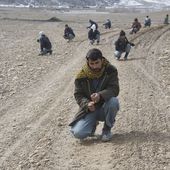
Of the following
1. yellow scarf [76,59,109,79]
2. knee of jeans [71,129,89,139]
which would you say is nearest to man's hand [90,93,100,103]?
yellow scarf [76,59,109,79]

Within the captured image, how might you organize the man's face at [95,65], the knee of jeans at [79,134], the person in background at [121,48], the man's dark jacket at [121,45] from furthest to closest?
the man's dark jacket at [121,45] < the person in background at [121,48] < the knee of jeans at [79,134] < the man's face at [95,65]

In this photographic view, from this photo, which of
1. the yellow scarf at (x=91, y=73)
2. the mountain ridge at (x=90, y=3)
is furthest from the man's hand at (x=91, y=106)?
the mountain ridge at (x=90, y=3)

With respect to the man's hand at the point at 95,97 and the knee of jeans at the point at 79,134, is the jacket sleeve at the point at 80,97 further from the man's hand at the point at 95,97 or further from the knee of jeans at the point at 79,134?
the knee of jeans at the point at 79,134

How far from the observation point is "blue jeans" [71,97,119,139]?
759 cm

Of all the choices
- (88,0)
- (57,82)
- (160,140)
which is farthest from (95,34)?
(88,0)

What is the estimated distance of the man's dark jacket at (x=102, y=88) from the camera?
746 cm

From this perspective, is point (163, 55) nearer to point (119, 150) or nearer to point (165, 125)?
point (165, 125)

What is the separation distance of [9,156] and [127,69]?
9272 mm

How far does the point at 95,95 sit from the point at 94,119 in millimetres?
561

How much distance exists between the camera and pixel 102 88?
24.9ft

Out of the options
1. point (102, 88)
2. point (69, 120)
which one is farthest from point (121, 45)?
point (102, 88)

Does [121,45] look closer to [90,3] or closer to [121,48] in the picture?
[121,48]

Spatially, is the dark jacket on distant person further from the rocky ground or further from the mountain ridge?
the mountain ridge

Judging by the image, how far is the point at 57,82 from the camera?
14.6m
